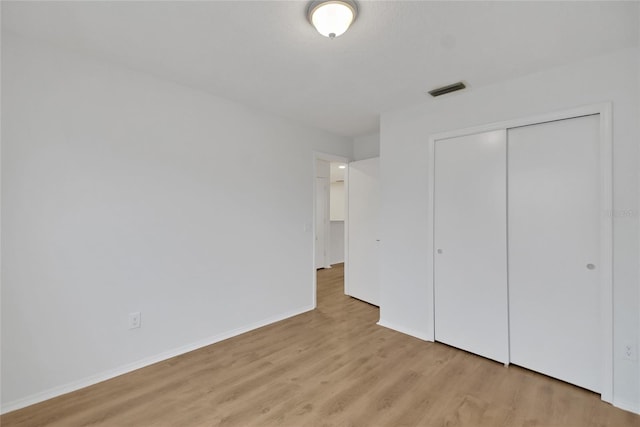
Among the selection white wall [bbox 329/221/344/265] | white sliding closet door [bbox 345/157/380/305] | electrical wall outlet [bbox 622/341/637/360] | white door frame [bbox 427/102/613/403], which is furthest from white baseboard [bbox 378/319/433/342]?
white wall [bbox 329/221/344/265]

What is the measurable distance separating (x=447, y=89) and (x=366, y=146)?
1.73m

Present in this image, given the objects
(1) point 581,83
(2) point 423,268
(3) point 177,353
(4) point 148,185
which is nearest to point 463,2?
(1) point 581,83

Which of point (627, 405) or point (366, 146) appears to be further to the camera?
point (366, 146)

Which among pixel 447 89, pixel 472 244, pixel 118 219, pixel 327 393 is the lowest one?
pixel 327 393

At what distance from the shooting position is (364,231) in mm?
4090

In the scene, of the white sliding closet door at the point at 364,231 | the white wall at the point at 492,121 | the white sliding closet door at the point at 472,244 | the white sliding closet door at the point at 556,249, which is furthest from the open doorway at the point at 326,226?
the white sliding closet door at the point at 556,249

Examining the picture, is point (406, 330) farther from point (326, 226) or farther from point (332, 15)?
point (326, 226)

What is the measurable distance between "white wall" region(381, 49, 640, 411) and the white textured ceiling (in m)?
0.16

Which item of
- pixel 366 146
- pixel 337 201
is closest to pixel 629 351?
pixel 366 146

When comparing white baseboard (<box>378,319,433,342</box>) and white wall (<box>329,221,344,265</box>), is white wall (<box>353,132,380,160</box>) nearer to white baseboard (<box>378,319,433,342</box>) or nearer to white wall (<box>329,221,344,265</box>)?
white baseboard (<box>378,319,433,342</box>)

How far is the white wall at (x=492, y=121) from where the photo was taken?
1.92 meters

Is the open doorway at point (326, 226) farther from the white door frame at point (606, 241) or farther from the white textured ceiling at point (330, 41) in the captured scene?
the white door frame at point (606, 241)

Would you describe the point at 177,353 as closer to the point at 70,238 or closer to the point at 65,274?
the point at 65,274

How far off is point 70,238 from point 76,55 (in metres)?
1.36
